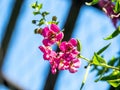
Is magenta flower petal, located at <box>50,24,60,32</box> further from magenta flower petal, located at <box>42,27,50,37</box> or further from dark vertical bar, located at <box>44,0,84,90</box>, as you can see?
dark vertical bar, located at <box>44,0,84,90</box>

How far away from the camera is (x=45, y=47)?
114 centimetres

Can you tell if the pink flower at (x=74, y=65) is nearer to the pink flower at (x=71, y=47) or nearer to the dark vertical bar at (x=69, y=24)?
the pink flower at (x=71, y=47)

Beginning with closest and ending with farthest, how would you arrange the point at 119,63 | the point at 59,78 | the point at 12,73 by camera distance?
the point at 119,63
the point at 59,78
the point at 12,73

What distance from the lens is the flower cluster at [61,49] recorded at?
3.66 feet

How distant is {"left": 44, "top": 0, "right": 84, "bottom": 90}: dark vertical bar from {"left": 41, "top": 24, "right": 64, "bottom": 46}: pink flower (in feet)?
4.31

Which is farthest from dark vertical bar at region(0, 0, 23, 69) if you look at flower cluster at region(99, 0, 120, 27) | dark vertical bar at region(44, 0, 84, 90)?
flower cluster at region(99, 0, 120, 27)

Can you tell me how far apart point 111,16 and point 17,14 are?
1494 mm

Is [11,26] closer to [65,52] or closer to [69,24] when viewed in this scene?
[69,24]

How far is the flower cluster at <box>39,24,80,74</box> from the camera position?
1114 millimetres

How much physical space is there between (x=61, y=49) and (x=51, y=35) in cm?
4

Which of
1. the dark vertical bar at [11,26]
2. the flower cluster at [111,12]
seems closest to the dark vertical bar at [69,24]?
the dark vertical bar at [11,26]

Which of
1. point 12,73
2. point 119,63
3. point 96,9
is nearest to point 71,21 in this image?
point 96,9

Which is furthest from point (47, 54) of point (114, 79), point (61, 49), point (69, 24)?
point (69, 24)

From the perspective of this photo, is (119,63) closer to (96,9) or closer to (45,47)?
(45,47)
